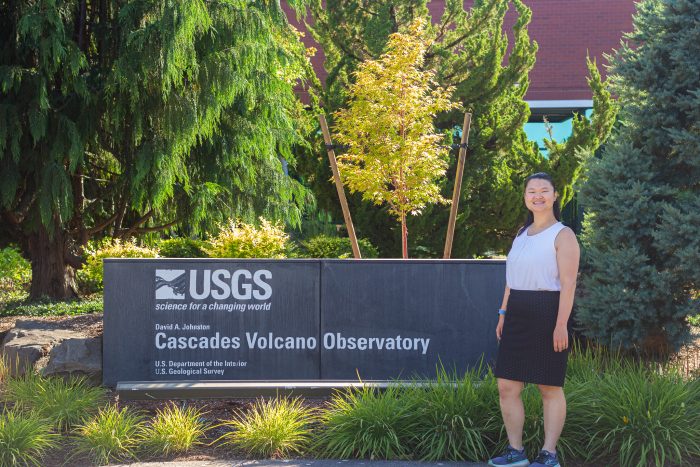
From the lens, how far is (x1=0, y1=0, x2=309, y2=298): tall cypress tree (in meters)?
10.8

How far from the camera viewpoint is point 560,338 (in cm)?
494

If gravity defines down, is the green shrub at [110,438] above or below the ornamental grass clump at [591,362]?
below

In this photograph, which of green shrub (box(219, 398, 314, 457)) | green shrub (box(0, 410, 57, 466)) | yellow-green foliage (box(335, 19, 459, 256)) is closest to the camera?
green shrub (box(0, 410, 57, 466))

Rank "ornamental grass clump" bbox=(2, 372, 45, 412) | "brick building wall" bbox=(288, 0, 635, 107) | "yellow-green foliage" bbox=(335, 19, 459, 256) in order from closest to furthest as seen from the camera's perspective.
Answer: "ornamental grass clump" bbox=(2, 372, 45, 412) → "yellow-green foliage" bbox=(335, 19, 459, 256) → "brick building wall" bbox=(288, 0, 635, 107)

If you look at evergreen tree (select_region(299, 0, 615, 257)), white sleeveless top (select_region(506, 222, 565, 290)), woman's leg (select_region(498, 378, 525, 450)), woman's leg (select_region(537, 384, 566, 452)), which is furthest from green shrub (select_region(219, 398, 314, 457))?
evergreen tree (select_region(299, 0, 615, 257))

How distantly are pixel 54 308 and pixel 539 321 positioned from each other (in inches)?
313

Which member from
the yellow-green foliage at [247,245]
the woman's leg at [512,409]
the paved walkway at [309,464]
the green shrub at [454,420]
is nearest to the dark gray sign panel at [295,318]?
the green shrub at [454,420]

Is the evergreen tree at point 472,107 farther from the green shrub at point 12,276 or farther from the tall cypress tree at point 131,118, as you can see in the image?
the green shrub at point 12,276

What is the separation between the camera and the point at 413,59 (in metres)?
11.3

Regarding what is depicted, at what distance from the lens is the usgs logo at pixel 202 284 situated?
23.5ft

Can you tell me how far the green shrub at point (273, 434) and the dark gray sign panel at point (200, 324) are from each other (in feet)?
3.95

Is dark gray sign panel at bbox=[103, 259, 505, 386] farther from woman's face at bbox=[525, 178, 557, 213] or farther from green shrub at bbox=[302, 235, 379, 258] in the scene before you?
green shrub at bbox=[302, 235, 379, 258]

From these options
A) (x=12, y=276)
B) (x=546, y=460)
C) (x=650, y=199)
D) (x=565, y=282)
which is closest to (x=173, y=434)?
(x=546, y=460)

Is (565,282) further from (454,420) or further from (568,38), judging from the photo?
(568,38)
